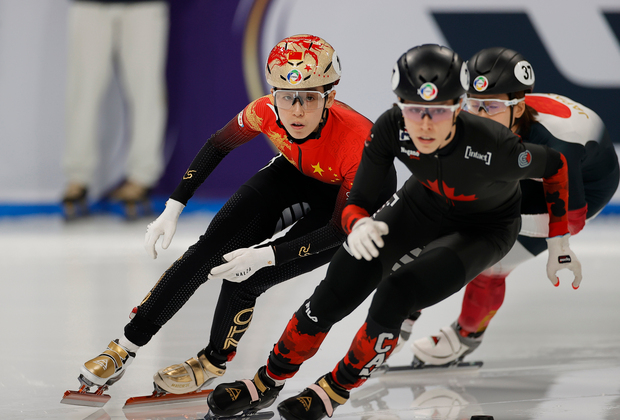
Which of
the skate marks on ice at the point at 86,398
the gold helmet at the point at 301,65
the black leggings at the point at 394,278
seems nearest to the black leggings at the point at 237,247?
the skate marks on ice at the point at 86,398

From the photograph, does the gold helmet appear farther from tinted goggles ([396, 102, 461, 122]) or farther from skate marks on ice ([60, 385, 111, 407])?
skate marks on ice ([60, 385, 111, 407])

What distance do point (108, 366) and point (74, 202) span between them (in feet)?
14.7

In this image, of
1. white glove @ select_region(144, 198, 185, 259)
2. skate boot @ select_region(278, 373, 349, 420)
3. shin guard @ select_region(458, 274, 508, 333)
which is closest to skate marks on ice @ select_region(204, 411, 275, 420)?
skate boot @ select_region(278, 373, 349, 420)

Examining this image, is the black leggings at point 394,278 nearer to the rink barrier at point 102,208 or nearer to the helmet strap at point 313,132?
the helmet strap at point 313,132

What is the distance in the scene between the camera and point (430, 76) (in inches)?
91.0

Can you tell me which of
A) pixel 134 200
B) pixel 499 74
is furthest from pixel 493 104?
pixel 134 200

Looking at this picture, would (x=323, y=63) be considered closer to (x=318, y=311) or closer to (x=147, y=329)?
(x=318, y=311)

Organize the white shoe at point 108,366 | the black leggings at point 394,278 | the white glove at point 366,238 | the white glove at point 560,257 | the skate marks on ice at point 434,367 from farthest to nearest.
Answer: the skate marks on ice at point 434,367 < the white shoe at point 108,366 < the white glove at point 560,257 < the black leggings at point 394,278 < the white glove at point 366,238

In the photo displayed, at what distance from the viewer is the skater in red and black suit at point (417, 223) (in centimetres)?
235

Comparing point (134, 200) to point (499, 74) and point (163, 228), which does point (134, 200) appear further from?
point (499, 74)

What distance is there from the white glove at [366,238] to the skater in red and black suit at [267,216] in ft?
1.36

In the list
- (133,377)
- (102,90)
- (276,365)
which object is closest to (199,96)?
(102,90)

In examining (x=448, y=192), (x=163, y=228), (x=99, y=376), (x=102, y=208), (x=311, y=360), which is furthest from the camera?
(x=102, y=208)

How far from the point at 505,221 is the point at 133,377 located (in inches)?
70.1
